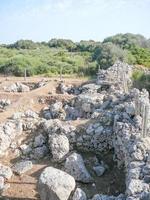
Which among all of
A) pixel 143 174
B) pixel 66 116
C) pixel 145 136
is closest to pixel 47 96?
pixel 66 116

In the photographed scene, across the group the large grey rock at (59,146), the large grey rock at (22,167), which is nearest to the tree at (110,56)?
the large grey rock at (59,146)

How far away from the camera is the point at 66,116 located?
22.0 metres

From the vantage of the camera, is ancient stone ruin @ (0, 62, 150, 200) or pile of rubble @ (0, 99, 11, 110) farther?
pile of rubble @ (0, 99, 11, 110)

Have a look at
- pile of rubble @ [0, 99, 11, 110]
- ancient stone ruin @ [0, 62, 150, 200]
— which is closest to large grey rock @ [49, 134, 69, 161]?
ancient stone ruin @ [0, 62, 150, 200]

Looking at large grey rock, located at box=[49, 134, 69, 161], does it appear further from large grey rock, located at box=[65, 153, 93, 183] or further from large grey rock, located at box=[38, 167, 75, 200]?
large grey rock, located at box=[38, 167, 75, 200]

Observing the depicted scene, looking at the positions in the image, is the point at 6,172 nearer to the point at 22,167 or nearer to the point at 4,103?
the point at 22,167

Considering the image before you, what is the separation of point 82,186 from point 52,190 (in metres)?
2.31

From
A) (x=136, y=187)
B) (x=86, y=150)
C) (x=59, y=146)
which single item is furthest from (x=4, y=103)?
(x=136, y=187)

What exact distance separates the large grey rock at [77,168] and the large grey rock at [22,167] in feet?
4.68

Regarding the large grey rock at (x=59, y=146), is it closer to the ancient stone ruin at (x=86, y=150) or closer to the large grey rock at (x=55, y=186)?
the ancient stone ruin at (x=86, y=150)

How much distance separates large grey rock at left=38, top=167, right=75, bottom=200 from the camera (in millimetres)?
12219

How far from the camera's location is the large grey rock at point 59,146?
52.3 feet

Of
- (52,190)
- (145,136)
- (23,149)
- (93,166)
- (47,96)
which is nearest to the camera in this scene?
(52,190)

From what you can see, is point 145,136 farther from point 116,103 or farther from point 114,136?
point 116,103
